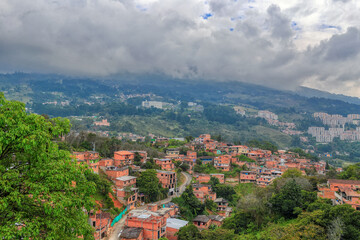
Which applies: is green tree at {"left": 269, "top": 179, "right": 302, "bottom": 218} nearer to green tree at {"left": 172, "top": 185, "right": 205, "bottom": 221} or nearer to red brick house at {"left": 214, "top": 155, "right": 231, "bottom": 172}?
green tree at {"left": 172, "top": 185, "right": 205, "bottom": 221}

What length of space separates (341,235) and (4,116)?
19.9m

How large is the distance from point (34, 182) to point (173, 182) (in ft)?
115

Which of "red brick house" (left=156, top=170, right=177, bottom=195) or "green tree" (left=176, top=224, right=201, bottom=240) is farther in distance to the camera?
"red brick house" (left=156, top=170, right=177, bottom=195)

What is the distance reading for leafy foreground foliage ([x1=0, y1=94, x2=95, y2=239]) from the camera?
574cm

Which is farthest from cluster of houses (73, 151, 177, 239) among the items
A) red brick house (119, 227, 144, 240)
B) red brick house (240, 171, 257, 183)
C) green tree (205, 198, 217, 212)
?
red brick house (240, 171, 257, 183)

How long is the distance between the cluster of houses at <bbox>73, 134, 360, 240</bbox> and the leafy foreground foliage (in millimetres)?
1160

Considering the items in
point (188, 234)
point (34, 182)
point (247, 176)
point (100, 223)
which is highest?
point (34, 182)

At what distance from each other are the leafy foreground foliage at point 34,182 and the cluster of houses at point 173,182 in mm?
1160

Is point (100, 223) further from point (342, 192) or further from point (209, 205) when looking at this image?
point (342, 192)

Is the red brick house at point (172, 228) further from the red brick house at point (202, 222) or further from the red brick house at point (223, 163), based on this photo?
the red brick house at point (223, 163)

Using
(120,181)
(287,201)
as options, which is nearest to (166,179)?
(120,181)

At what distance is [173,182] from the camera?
4041cm

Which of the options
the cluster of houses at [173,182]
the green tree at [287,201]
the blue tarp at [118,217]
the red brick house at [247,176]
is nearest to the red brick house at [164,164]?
the cluster of houses at [173,182]

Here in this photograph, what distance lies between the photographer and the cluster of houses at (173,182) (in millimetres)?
24281
